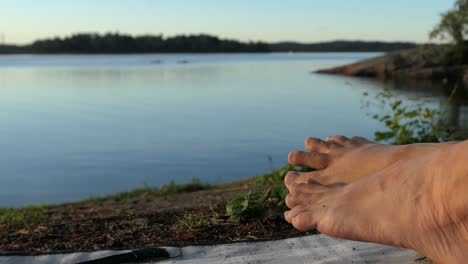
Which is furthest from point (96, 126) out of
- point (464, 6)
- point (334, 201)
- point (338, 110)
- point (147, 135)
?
point (464, 6)

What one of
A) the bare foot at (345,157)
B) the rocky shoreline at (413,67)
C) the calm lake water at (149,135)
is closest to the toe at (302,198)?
the bare foot at (345,157)

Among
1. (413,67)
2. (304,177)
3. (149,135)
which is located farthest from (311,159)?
(413,67)

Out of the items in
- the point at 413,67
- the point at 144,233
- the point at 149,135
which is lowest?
the point at 149,135

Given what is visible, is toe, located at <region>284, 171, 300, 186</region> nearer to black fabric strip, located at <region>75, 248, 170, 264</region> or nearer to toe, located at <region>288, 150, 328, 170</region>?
toe, located at <region>288, 150, 328, 170</region>

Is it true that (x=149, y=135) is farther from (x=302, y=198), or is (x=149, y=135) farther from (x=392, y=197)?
(x=392, y=197)

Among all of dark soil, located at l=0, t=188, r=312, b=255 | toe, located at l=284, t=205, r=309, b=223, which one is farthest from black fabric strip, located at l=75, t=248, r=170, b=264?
toe, located at l=284, t=205, r=309, b=223

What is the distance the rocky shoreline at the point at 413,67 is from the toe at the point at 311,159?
73.0 feet

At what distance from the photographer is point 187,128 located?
11.4 metres

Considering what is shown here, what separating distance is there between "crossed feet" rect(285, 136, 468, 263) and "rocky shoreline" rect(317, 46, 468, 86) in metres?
22.4

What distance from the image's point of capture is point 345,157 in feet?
7.81

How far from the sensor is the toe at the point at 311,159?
2.45m

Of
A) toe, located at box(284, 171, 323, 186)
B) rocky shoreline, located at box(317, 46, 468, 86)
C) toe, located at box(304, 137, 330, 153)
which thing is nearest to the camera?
toe, located at box(284, 171, 323, 186)

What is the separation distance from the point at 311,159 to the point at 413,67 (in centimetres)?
2633

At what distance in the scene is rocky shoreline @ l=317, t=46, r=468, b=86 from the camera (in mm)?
25281
